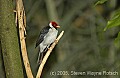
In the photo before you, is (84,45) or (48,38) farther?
(84,45)

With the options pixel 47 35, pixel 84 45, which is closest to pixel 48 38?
pixel 47 35

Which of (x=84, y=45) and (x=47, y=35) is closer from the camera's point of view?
(x=47, y=35)

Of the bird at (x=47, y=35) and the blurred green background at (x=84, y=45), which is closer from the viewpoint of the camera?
the bird at (x=47, y=35)

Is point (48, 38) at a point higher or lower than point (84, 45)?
higher

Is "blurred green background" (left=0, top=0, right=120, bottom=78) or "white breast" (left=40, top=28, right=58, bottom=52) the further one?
"blurred green background" (left=0, top=0, right=120, bottom=78)

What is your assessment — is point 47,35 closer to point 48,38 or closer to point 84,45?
point 48,38

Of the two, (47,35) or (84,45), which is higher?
(47,35)

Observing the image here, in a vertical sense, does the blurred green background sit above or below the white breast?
below

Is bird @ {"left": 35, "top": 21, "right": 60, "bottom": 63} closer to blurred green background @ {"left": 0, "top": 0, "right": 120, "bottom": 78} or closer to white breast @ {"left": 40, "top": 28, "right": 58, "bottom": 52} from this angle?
white breast @ {"left": 40, "top": 28, "right": 58, "bottom": 52}

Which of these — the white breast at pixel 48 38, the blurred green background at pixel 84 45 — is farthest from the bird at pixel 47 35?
the blurred green background at pixel 84 45

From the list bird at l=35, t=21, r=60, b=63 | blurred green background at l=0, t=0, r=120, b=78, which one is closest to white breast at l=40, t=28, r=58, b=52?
bird at l=35, t=21, r=60, b=63

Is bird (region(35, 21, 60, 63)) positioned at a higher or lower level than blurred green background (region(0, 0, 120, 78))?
higher

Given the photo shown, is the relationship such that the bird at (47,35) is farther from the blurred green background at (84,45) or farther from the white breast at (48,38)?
the blurred green background at (84,45)

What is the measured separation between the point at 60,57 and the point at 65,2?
1.17 metres
